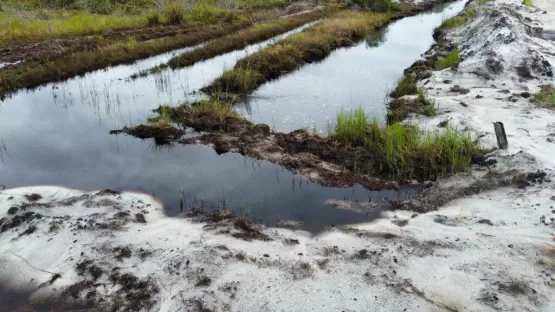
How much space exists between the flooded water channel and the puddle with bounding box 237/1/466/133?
0.03m

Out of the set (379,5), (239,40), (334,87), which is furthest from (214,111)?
(379,5)

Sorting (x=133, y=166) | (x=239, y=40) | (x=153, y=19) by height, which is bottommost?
(x=133, y=166)

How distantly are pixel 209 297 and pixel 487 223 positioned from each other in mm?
3123

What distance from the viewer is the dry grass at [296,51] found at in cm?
1002

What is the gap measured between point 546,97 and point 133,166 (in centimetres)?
754

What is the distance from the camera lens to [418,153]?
236 inches

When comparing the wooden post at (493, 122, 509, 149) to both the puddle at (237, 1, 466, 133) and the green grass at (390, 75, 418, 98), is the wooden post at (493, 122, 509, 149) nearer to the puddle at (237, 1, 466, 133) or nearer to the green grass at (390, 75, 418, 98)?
the puddle at (237, 1, 466, 133)

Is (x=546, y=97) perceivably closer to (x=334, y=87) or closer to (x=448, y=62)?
(x=448, y=62)

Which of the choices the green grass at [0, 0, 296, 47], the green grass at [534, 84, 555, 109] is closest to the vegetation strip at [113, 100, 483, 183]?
the green grass at [534, 84, 555, 109]

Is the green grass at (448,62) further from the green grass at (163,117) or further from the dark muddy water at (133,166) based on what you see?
the green grass at (163,117)

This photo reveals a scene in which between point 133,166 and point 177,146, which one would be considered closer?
point 133,166

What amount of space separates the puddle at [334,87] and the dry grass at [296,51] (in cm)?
37

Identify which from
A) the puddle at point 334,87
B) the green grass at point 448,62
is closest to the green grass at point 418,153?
the puddle at point 334,87

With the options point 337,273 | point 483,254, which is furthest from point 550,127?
point 337,273
